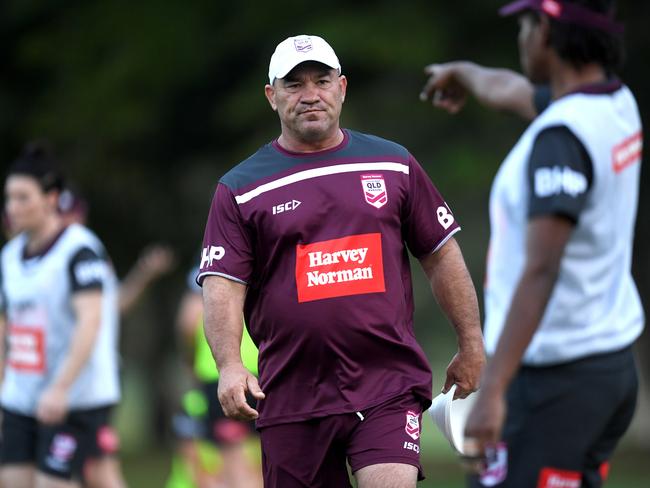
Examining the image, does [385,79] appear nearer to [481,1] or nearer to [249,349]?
[481,1]

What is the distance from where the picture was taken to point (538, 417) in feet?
16.3

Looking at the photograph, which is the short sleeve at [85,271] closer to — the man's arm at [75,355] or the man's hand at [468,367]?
the man's arm at [75,355]

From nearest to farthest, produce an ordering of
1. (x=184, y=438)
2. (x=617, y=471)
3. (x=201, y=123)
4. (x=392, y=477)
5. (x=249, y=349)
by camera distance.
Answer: (x=392, y=477) → (x=249, y=349) → (x=184, y=438) → (x=617, y=471) → (x=201, y=123)

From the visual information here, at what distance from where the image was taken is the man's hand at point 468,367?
6.36m

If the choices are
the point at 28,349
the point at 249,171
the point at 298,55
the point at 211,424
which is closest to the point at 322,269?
the point at 249,171

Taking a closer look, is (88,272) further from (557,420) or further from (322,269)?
(557,420)

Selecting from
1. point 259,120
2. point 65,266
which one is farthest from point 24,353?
point 259,120

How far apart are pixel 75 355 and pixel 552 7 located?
540 cm

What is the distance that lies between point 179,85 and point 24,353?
1155 cm

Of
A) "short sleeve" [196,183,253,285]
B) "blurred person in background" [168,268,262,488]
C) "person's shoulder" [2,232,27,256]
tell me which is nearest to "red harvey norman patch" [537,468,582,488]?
"short sleeve" [196,183,253,285]

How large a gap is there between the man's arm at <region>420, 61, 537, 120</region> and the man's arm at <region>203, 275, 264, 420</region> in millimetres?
1473

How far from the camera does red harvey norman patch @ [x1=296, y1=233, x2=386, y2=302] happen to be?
6.24m

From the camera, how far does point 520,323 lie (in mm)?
4672

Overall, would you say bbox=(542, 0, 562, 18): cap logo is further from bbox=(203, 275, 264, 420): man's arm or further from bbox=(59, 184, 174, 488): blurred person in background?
bbox=(59, 184, 174, 488): blurred person in background
